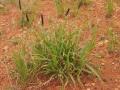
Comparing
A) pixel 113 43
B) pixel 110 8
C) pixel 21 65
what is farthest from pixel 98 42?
pixel 21 65

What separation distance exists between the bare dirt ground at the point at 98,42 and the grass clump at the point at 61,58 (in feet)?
A: 0.33

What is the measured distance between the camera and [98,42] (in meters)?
3.35

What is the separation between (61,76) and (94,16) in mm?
1160

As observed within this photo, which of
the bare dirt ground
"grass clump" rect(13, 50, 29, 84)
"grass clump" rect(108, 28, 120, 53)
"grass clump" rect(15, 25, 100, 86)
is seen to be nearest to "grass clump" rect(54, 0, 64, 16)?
the bare dirt ground

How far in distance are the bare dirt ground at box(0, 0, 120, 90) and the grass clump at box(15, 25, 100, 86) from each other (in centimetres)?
10

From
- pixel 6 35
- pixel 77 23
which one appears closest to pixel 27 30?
pixel 6 35

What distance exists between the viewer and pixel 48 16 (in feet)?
12.6


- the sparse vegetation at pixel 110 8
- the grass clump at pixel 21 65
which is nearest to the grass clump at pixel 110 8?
the sparse vegetation at pixel 110 8

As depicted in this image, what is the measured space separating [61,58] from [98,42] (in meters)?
0.65

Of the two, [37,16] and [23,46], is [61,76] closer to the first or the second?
[23,46]

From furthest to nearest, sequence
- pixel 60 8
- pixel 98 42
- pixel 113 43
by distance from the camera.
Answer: pixel 60 8, pixel 98 42, pixel 113 43

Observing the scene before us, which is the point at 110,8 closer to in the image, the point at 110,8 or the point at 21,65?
the point at 110,8

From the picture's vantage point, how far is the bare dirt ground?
2.85 meters

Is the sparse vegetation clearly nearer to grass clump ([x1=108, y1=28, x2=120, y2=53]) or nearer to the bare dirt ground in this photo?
the bare dirt ground
